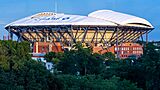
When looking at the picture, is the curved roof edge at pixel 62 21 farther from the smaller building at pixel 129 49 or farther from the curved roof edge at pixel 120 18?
the smaller building at pixel 129 49

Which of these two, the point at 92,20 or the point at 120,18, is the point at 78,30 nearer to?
the point at 92,20

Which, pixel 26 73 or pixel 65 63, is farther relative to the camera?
pixel 65 63

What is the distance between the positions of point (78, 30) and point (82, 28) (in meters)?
Answer: 1.34

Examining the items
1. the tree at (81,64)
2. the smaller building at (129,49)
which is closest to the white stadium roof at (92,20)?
the smaller building at (129,49)

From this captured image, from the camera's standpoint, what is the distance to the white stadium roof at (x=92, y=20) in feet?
284

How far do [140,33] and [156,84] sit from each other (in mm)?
69811

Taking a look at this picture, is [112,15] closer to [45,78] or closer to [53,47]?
[53,47]

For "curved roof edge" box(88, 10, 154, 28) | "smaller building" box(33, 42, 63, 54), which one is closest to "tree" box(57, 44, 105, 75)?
"curved roof edge" box(88, 10, 154, 28)

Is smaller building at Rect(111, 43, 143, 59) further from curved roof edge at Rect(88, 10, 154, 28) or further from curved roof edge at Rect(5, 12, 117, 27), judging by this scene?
curved roof edge at Rect(5, 12, 117, 27)

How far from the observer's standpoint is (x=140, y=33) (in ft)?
311

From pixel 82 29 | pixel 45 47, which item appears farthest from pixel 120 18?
pixel 45 47

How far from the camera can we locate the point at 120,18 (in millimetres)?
91000

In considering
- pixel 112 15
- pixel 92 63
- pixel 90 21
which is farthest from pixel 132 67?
pixel 112 15

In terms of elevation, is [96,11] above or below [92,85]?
above
